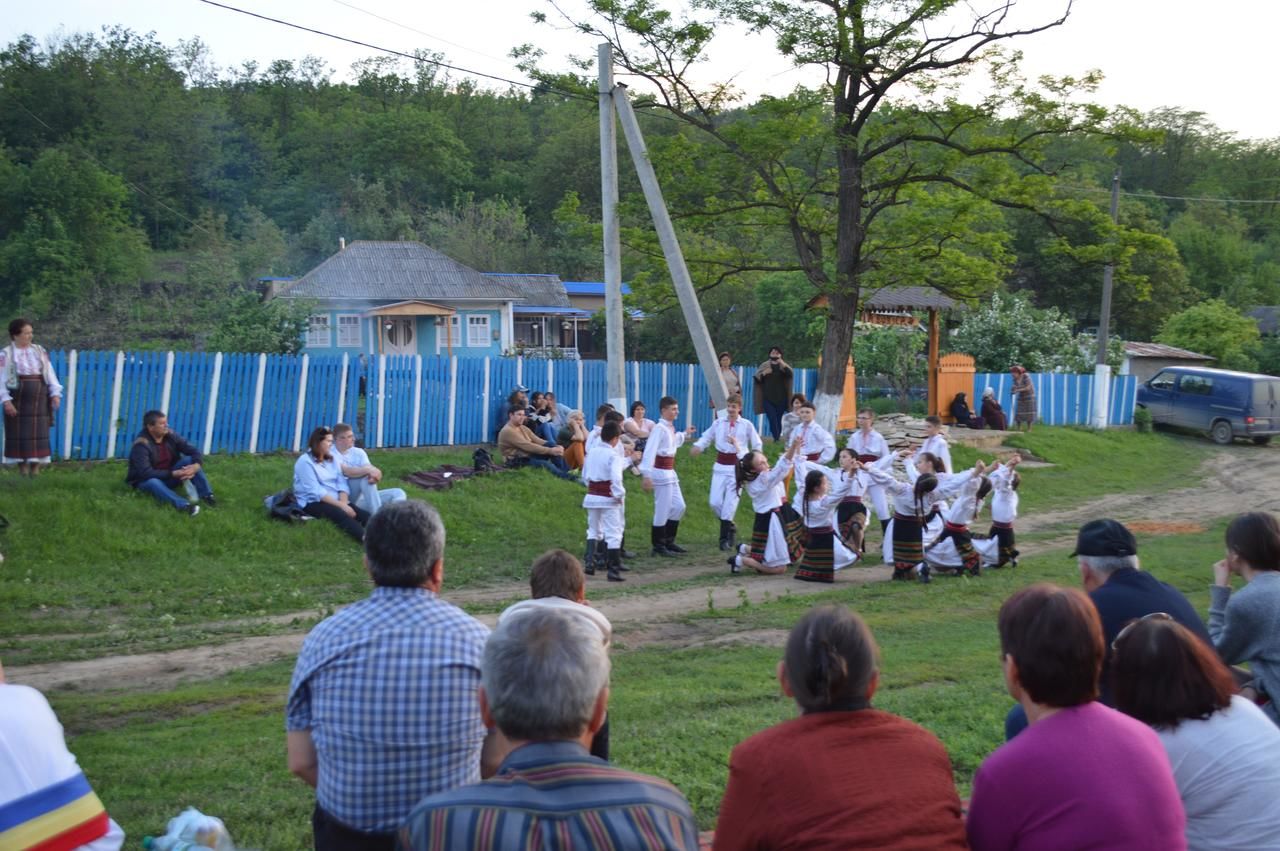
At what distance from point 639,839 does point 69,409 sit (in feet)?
49.7

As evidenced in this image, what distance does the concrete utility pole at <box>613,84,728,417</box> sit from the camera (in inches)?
677

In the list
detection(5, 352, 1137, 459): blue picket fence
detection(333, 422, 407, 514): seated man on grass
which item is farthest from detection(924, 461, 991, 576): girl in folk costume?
detection(5, 352, 1137, 459): blue picket fence

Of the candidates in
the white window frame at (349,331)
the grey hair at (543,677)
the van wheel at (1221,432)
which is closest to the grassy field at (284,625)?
the grey hair at (543,677)

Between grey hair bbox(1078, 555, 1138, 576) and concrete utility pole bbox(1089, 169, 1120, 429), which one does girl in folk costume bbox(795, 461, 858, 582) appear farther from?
concrete utility pole bbox(1089, 169, 1120, 429)

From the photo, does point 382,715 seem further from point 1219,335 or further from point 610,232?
point 1219,335

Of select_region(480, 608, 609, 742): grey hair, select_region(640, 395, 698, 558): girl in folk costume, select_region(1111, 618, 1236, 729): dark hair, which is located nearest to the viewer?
select_region(480, 608, 609, 742): grey hair

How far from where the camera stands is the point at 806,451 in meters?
15.8

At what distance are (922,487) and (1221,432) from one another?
2223 cm

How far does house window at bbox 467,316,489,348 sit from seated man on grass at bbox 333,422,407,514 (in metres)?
27.8

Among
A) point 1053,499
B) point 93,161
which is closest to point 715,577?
point 1053,499

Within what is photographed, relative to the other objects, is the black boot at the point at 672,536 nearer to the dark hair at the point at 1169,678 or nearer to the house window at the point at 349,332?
the dark hair at the point at 1169,678

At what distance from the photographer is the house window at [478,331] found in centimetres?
4225

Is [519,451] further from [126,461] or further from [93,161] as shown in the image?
[93,161]

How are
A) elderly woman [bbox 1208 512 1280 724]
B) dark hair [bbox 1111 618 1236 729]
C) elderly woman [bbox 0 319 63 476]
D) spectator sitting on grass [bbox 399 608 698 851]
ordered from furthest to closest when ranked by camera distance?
elderly woman [bbox 0 319 63 476], elderly woman [bbox 1208 512 1280 724], dark hair [bbox 1111 618 1236 729], spectator sitting on grass [bbox 399 608 698 851]
